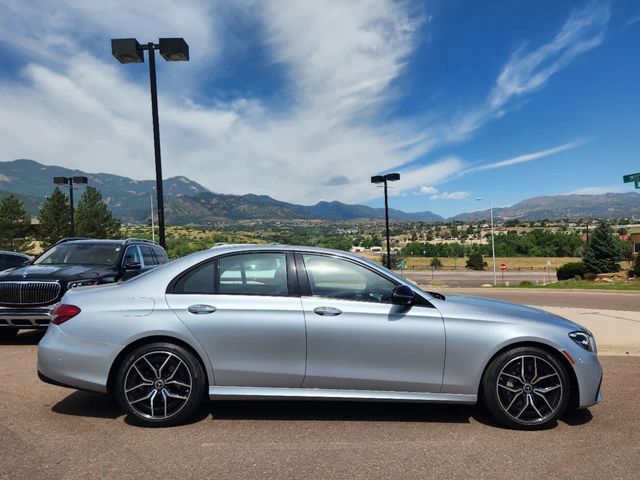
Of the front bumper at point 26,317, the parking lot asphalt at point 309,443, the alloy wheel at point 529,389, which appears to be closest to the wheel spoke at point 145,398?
the parking lot asphalt at point 309,443

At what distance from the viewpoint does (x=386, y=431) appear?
3967 mm

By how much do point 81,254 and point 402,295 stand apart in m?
7.14

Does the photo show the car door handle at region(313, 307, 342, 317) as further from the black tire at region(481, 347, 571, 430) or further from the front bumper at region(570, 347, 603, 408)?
the front bumper at region(570, 347, 603, 408)

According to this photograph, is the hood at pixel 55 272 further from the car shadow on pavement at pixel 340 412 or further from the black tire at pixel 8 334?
the car shadow on pavement at pixel 340 412

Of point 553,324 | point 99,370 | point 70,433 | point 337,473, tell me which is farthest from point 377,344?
point 70,433

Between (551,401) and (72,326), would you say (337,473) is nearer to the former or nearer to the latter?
(551,401)

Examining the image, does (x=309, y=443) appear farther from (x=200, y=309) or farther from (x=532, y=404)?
(x=532, y=404)

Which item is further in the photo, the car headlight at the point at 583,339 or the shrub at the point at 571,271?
the shrub at the point at 571,271

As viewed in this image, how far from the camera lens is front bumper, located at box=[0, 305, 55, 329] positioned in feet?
23.0

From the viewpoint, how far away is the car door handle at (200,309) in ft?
13.4

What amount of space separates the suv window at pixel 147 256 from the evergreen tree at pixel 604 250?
55159mm

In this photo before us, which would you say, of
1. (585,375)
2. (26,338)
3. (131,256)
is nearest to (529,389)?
(585,375)

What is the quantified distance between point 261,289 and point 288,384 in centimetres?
85

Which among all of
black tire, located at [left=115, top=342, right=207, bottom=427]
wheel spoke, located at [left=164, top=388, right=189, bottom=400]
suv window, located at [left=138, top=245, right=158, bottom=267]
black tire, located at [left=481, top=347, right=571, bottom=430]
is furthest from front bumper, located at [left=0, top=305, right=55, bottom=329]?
black tire, located at [left=481, top=347, right=571, bottom=430]
